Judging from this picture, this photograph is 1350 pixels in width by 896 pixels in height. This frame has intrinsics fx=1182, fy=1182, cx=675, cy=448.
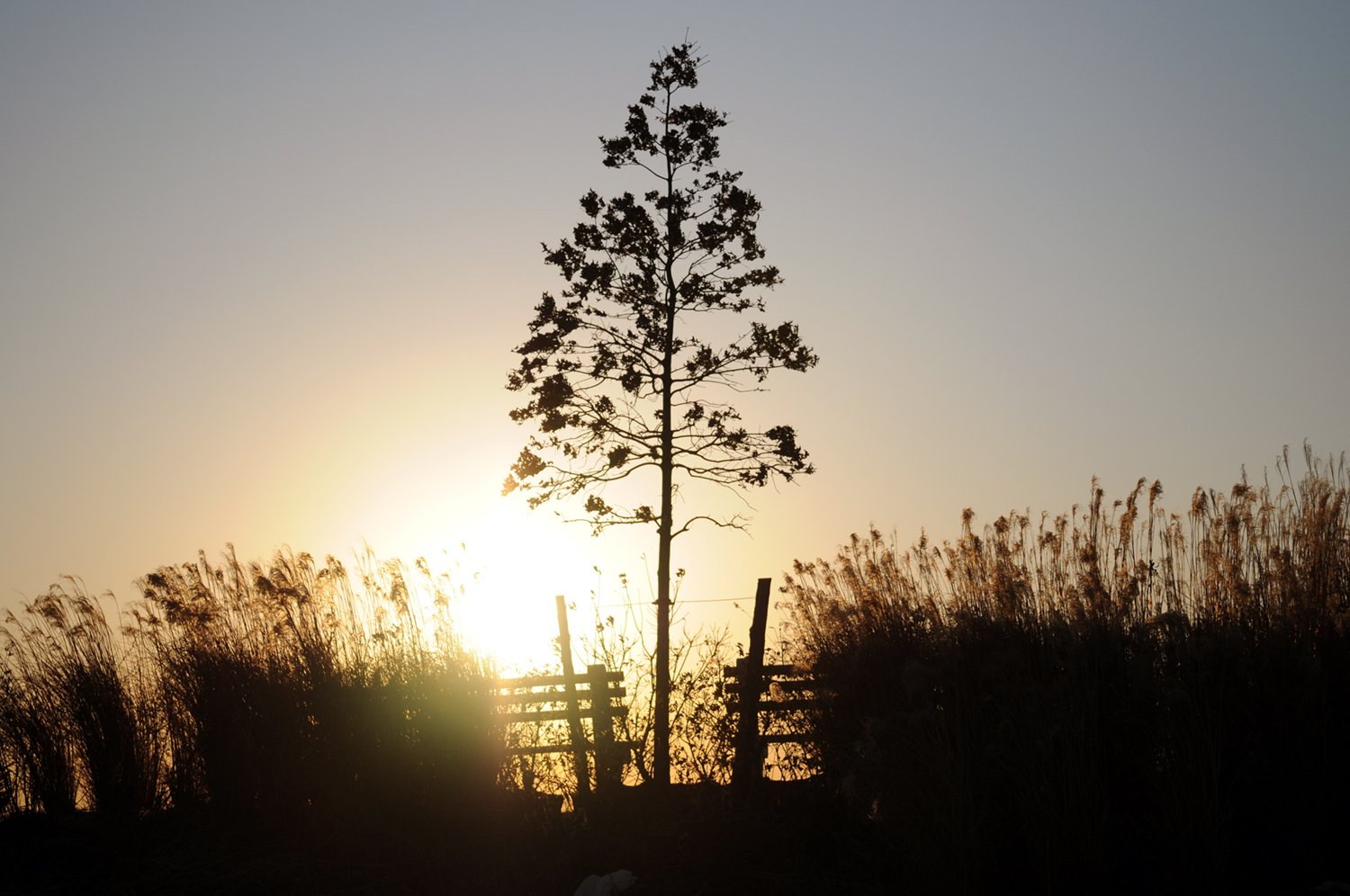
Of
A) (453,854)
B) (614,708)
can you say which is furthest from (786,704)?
(453,854)

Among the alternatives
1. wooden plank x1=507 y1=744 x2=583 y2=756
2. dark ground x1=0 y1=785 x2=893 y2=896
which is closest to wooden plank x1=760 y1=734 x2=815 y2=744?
dark ground x1=0 y1=785 x2=893 y2=896

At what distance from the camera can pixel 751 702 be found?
11.4 m

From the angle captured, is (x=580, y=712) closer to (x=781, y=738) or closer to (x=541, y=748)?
(x=541, y=748)

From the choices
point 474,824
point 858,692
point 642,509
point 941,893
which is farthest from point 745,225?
point 941,893

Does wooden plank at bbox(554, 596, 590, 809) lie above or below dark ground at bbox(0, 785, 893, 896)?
above

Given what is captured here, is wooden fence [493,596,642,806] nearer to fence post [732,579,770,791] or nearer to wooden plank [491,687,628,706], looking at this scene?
wooden plank [491,687,628,706]

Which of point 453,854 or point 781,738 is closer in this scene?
point 453,854

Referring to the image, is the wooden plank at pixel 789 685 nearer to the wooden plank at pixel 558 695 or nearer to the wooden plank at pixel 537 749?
the wooden plank at pixel 558 695

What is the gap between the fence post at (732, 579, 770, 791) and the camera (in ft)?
35.6

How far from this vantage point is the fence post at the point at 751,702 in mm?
10852

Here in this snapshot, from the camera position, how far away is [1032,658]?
911 centimetres

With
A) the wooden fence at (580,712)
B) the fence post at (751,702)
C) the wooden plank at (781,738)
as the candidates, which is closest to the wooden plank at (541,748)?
the wooden fence at (580,712)

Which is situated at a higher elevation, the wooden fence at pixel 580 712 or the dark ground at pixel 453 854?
the wooden fence at pixel 580 712

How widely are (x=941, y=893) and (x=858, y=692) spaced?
2.30 metres
